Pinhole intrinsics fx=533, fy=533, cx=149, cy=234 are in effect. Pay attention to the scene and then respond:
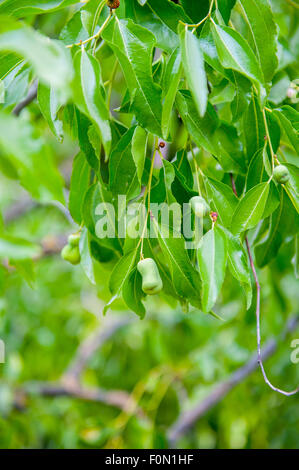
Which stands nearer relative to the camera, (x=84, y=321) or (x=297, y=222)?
(x=297, y=222)

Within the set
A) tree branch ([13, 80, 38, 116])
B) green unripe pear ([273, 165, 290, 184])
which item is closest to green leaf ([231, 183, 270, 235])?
green unripe pear ([273, 165, 290, 184])

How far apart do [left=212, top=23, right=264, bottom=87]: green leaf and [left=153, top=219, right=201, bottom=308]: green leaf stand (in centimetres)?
20

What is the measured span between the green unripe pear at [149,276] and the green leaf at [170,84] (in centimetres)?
15

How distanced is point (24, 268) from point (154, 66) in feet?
1.09

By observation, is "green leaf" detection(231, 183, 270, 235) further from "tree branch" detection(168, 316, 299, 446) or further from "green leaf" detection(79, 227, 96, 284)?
"tree branch" detection(168, 316, 299, 446)

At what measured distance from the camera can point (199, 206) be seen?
0.62 metres

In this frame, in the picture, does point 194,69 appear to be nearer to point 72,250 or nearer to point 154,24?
point 154,24

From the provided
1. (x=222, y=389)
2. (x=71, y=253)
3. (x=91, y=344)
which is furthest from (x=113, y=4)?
(x=91, y=344)

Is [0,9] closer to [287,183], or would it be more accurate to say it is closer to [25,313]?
[287,183]

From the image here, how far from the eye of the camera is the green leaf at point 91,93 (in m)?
0.51

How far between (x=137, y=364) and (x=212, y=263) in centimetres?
176
